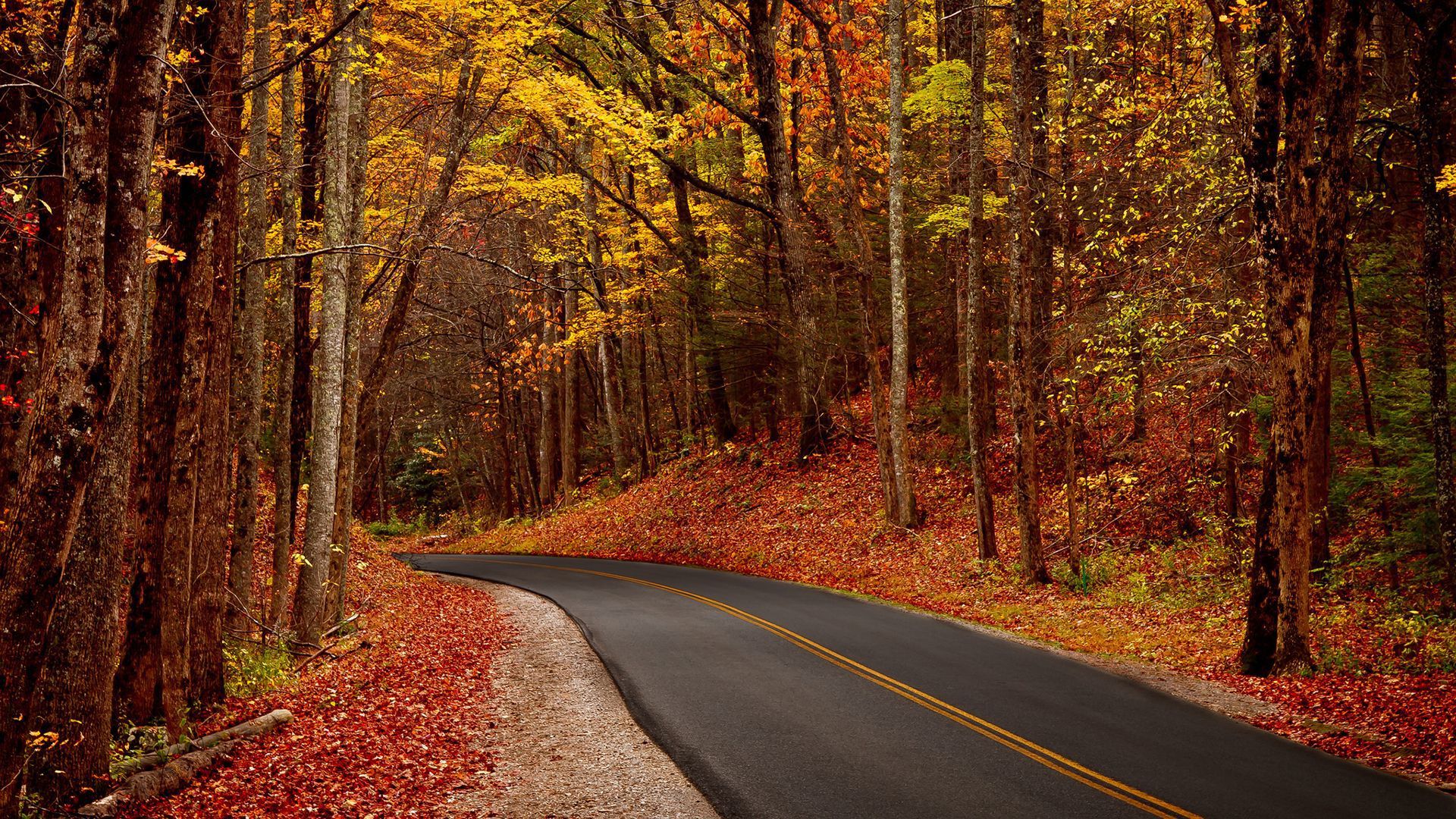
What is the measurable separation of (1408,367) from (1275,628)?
6.07 metres

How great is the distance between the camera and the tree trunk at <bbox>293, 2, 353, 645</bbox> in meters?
13.7

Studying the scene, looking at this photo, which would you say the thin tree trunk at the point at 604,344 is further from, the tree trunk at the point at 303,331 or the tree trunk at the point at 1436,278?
the tree trunk at the point at 1436,278

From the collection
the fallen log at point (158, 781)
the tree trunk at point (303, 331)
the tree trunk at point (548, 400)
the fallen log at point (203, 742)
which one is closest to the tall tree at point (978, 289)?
the tree trunk at point (303, 331)

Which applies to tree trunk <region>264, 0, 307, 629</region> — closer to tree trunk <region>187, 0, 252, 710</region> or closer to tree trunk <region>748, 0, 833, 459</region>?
tree trunk <region>187, 0, 252, 710</region>

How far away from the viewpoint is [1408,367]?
14727mm

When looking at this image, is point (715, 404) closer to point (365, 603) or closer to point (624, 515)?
point (624, 515)

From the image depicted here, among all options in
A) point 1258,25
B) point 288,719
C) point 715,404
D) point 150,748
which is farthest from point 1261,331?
point 715,404

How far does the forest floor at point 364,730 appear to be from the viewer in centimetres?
778

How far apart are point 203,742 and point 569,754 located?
3444mm

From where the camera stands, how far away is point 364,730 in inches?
388

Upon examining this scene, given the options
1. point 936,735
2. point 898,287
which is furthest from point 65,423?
point 898,287

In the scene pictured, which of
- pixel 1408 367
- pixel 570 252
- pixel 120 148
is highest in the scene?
pixel 570 252

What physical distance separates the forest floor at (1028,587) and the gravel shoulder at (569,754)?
20.8 feet

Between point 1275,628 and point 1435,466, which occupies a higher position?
point 1435,466
